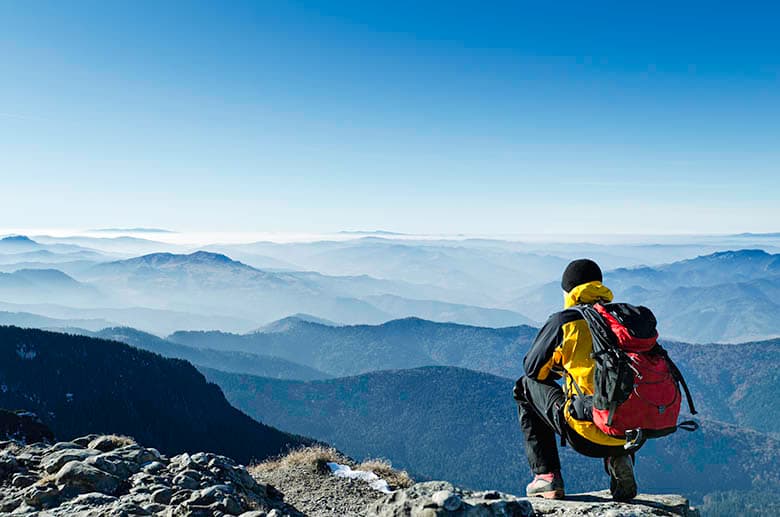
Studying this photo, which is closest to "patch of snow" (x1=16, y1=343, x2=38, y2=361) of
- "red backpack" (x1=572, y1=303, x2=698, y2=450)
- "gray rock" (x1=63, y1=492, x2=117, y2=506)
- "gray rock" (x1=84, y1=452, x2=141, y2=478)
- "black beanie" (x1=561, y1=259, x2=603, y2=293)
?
"gray rock" (x1=84, y1=452, x2=141, y2=478)

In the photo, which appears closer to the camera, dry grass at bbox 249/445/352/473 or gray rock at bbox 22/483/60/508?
gray rock at bbox 22/483/60/508

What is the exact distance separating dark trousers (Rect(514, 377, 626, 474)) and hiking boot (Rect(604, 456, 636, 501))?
8.8 inches

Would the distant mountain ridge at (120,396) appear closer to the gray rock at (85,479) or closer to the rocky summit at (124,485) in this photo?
the rocky summit at (124,485)

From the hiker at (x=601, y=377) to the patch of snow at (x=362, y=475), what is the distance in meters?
8.57

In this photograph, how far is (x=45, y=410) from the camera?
103000mm

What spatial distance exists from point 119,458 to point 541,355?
31.2ft

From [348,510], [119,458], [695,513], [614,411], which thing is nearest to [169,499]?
[119,458]

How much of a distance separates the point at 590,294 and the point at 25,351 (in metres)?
148

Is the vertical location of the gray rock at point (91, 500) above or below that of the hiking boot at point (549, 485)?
below

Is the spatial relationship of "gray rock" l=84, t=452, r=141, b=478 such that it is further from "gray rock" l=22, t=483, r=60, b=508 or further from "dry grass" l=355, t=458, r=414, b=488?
"dry grass" l=355, t=458, r=414, b=488

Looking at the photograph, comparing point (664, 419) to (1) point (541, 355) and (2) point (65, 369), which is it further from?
(2) point (65, 369)

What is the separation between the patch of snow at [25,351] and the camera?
11919 centimetres

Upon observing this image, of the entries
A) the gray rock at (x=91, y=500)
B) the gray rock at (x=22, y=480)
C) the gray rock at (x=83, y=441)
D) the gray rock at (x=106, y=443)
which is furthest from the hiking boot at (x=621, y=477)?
the gray rock at (x=83, y=441)

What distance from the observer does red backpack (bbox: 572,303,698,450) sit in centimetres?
571
